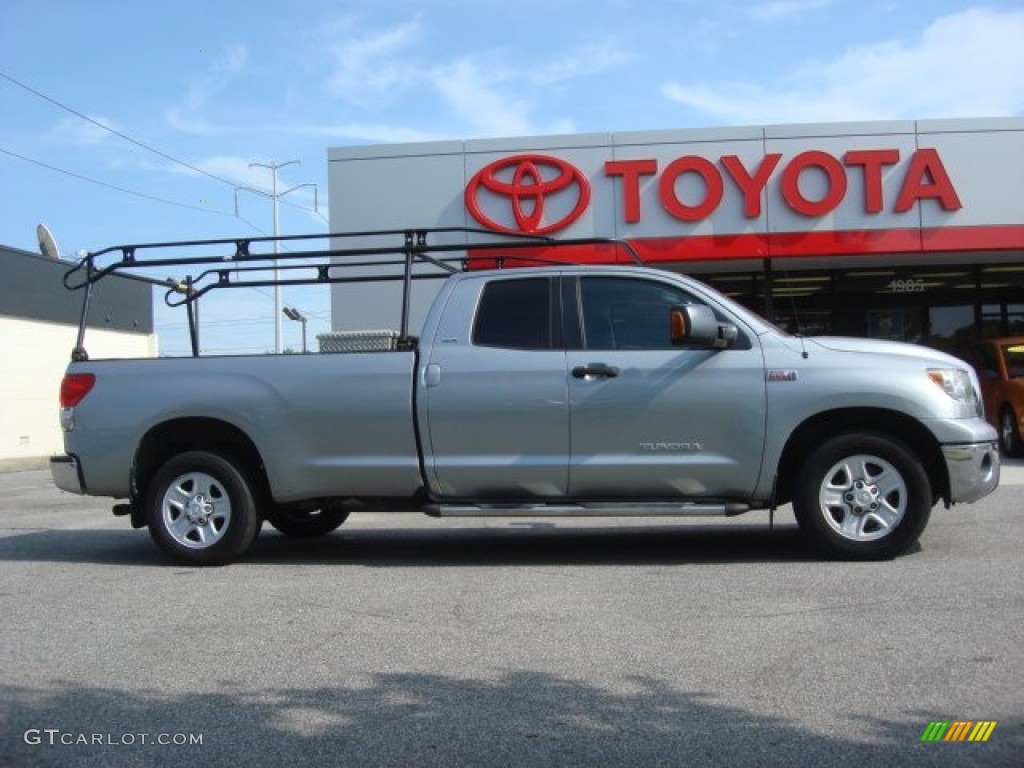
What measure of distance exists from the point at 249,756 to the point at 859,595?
142 inches

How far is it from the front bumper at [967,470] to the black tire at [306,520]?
4.35 meters

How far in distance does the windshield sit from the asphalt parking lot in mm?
7841

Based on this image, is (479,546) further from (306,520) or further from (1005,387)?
(1005,387)

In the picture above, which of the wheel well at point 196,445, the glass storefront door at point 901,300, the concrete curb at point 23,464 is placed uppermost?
the glass storefront door at point 901,300

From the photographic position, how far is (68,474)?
7.31 metres

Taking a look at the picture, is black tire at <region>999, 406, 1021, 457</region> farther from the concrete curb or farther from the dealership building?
the concrete curb

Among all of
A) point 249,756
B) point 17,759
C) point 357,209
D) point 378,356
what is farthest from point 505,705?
point 357,209

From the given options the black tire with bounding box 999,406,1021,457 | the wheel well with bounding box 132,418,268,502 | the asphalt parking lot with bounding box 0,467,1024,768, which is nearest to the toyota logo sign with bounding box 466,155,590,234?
the black tire with bounding box 999,406,1021,457

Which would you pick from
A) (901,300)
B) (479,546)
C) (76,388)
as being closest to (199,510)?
(76,388)

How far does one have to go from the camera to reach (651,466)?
21.7 ft

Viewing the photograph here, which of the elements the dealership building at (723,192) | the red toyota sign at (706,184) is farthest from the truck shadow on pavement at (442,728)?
the red toyota sign at (706,184)

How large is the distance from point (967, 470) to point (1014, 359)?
9487 millimetres

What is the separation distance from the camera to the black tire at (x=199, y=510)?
279 inches

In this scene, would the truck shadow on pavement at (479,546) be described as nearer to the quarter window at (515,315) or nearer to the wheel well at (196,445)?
the wheel well at (196,445)
